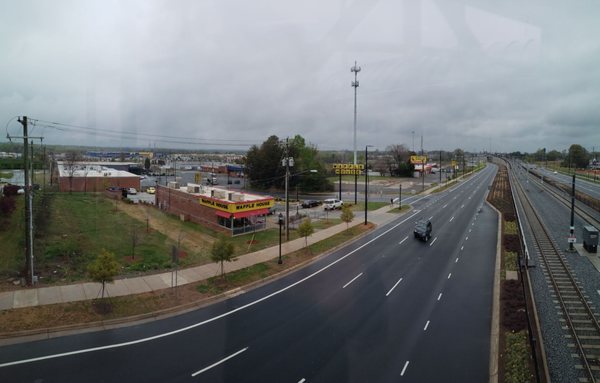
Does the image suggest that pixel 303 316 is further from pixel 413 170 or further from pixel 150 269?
pixel 413 170

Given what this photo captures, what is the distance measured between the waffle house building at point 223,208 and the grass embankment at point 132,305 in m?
10.1

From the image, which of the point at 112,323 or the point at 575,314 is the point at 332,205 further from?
the point at 112,323

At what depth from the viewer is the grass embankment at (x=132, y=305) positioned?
530 inches

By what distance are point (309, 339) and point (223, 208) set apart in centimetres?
1972

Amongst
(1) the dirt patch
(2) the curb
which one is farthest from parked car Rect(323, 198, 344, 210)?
(2) the curb

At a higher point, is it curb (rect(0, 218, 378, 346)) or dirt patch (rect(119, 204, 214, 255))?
dirt patch (rect(119, 204, 214, 255))

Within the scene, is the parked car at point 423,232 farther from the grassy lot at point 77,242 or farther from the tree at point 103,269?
the tree at point 103,269

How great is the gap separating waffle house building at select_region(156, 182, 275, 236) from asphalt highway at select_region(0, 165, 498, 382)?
11.5 metres

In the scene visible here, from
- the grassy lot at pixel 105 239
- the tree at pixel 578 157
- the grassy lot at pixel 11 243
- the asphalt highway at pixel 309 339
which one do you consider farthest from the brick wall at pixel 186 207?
the tree at pixel 578 157

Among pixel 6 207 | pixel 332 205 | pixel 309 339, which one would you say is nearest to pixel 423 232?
pixel 309 339

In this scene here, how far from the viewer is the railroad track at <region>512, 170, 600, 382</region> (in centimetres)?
1133

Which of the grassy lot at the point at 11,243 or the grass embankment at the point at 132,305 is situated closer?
the grass embankment at the point at 132,305

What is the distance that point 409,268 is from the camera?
21.1 m

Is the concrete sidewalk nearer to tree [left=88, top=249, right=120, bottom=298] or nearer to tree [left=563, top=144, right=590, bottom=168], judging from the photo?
tree [left=88, top=249, right=120, bottom=298]
